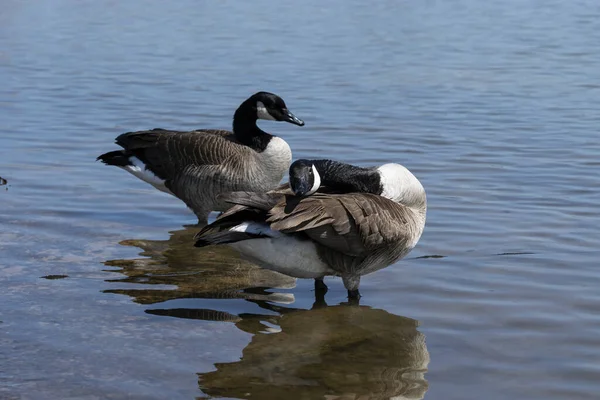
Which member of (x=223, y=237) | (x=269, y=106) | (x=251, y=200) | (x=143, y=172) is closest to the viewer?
(x=223, y=237)

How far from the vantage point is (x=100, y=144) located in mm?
13023

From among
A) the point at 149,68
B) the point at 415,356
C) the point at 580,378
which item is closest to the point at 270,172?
the point at 415,356

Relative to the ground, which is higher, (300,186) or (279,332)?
(300,186)

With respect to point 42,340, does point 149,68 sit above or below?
above

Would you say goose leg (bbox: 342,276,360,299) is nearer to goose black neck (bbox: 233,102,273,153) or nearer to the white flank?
the white flank

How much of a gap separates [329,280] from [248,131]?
2.54 m

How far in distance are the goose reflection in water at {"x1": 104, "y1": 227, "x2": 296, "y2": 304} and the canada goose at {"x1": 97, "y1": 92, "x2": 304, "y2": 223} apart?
2.49 feet

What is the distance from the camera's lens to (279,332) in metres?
6.68

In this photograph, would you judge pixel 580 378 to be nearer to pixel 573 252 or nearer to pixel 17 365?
pixel 573 252

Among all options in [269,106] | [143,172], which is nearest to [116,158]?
[143,172]

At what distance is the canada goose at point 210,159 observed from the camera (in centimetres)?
961

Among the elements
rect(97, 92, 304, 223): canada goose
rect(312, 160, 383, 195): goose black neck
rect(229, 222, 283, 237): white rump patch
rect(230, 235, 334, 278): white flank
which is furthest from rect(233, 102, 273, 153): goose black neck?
rect(229, 222, 283, 237): white rump patch

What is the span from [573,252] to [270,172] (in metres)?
3.02

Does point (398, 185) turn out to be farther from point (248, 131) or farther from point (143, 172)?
point (143, 172)
